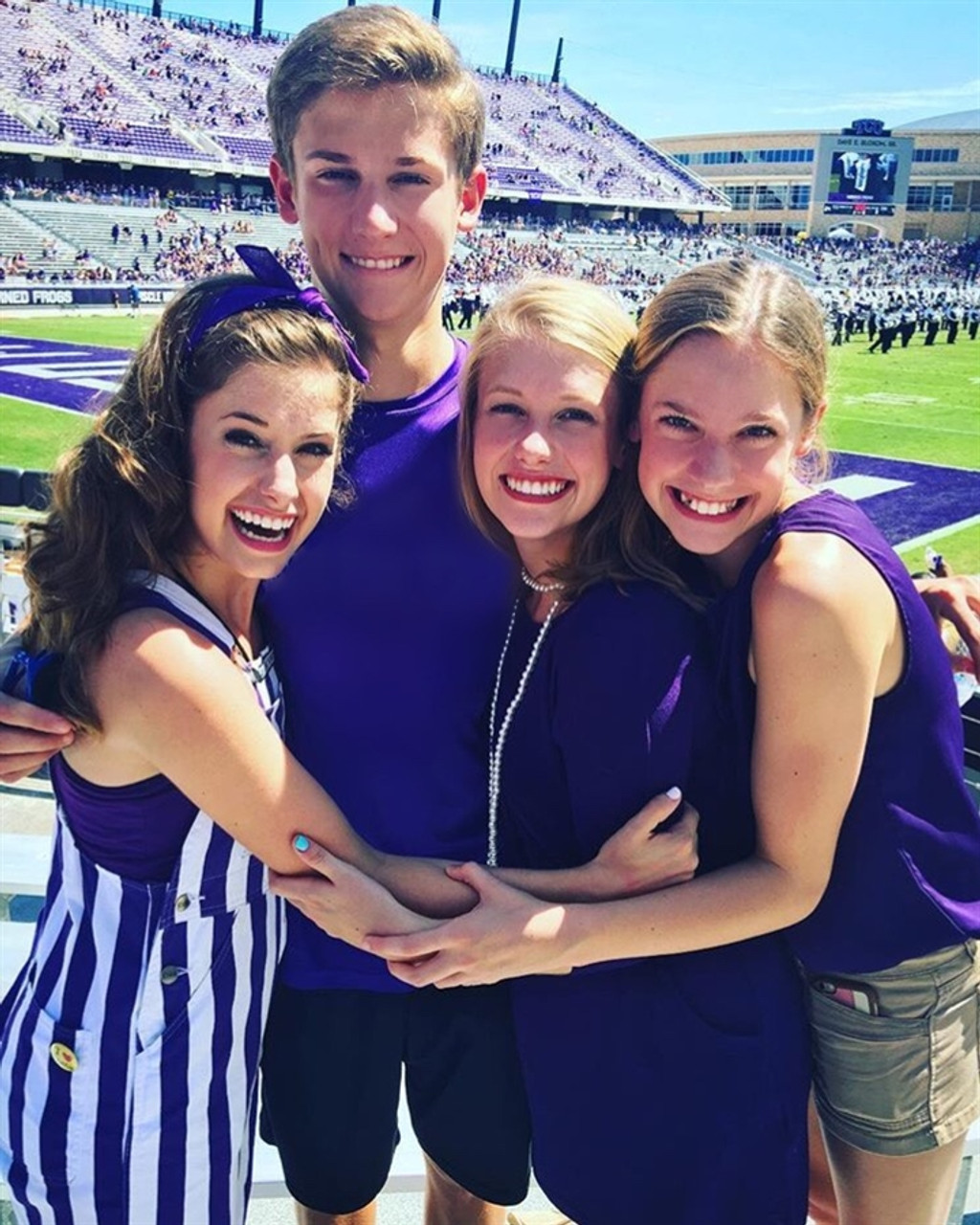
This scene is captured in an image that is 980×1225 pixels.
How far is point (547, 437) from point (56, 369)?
57.1 ft

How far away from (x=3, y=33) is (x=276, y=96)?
174 ft

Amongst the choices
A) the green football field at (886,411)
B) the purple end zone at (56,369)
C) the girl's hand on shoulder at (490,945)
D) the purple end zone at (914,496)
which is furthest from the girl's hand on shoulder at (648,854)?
the purple end zone at (56,369)

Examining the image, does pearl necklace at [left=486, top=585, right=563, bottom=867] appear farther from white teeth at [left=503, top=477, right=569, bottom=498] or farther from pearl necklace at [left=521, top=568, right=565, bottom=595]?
white teeth at [left=503, top=477, right=569, bottom=498]

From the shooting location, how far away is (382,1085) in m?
2.18

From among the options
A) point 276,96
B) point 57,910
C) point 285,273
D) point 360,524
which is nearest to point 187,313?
point 285,273

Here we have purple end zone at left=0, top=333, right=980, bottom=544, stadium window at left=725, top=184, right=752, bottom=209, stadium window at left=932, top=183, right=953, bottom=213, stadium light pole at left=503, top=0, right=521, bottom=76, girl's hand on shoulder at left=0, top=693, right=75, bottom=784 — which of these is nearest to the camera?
girl's hand on shoulder at left=0, top=693, right=75, bottom=784

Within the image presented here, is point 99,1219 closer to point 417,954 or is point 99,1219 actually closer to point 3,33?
point 417,954

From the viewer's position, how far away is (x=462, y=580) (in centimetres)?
206

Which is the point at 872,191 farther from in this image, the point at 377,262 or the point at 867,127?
the point at 377,262

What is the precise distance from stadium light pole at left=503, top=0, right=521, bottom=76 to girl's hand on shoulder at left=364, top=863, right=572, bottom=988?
74.9 metres

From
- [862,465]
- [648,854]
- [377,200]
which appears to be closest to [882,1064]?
[648,854]

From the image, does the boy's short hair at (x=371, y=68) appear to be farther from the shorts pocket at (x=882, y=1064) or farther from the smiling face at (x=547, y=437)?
the shorts pocket at (x=882, y=1064)

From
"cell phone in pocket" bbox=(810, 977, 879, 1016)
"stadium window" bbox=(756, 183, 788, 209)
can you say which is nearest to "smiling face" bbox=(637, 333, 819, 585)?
"cell phone in pocket" bbox=(810, 977, 879, 1016)

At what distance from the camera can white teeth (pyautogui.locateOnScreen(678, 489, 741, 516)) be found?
5.78ft
